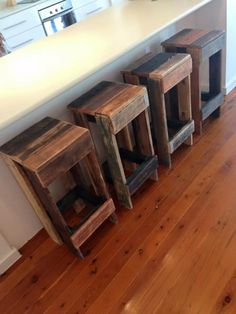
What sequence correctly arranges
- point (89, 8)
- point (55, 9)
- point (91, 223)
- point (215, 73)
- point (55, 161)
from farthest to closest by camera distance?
point (89, 8), point (55, 9), point (215, 73), point (91, 223), point (55, 161)

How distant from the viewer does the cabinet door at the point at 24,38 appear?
11.2 feet

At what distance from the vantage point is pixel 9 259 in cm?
168

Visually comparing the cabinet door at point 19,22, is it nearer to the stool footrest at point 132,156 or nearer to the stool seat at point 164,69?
the stool seat at point 164,69

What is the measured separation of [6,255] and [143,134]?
3.64 ft

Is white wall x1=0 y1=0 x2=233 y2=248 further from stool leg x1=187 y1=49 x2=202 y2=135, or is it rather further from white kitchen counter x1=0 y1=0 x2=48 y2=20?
white kitchen counter x1=0 y1=0 x2=48 y2=20

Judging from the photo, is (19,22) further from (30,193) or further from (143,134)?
(30,193)

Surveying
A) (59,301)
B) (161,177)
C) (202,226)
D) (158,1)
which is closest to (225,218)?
(202,226)

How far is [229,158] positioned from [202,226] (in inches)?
25.5

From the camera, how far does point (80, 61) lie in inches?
58.6

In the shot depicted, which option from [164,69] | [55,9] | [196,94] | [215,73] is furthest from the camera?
[55,9]

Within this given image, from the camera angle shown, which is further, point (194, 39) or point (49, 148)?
point (194, 39)

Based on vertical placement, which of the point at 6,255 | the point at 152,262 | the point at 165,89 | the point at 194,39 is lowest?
the point at 152,262

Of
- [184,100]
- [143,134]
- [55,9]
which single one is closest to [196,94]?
[184,100]

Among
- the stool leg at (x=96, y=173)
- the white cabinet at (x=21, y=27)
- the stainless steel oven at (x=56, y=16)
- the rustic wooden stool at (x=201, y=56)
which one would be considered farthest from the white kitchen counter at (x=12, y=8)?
the stool leg at (x=96, y=173)
